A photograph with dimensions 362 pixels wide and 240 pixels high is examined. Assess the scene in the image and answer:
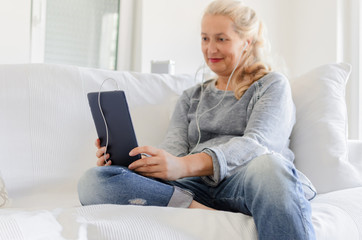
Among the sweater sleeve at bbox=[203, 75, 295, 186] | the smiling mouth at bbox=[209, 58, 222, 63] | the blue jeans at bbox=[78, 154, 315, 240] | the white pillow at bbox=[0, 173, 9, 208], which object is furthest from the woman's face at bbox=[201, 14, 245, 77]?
the white pillow at bbox=[0, 173, 9, 208]

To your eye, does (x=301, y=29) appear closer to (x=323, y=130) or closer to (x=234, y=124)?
(x=323, y=130)

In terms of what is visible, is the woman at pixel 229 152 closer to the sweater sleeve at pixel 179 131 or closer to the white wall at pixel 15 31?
the sweater sleeve at pixel 179 131

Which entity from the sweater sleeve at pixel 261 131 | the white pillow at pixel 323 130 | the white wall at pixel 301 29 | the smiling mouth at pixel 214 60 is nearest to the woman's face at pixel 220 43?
the smiling mouth at pixel 214 60

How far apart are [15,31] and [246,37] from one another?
1.10 meters

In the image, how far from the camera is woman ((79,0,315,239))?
88 centimetres

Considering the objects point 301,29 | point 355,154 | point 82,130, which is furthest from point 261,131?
point 301,29

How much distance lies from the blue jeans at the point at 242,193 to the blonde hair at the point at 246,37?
1.19ft

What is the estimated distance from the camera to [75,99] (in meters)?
1.45

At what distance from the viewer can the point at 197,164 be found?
1.07 meters

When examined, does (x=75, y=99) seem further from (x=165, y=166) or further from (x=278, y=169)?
(x=278, y=169)

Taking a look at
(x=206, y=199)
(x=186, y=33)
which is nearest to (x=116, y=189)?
(x=206, y=199)

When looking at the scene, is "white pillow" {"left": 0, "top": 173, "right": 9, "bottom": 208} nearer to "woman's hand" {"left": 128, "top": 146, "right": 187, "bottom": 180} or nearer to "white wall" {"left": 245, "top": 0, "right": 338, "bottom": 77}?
"woman's hand" {"left": 128, "top": 146, "right": 187, "bottom": 180}

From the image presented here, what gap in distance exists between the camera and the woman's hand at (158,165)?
1044mm

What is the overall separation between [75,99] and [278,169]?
0.78m
